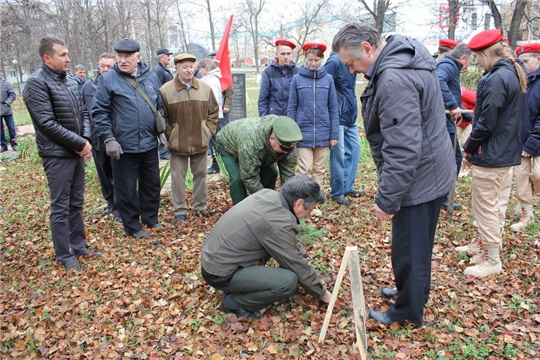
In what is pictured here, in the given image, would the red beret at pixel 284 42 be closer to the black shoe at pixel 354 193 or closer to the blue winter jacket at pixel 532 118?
the black shoe at pixel 354 193

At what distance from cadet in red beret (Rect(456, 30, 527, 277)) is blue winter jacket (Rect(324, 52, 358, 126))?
6.68ft

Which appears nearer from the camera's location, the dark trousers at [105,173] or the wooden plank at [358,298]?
the wooden plank at [358,298]

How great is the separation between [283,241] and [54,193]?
236 cm

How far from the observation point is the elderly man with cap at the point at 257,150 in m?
3.68

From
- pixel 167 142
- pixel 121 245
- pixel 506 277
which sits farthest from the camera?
pixel 167 142

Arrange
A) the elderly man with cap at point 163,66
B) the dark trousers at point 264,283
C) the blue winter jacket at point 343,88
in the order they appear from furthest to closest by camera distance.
→ the elderly man with cap at point 163,66
the blue winter jacket at point 343,88
the dark trousers at point 264,283

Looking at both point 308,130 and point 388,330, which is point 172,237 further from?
point 388,330

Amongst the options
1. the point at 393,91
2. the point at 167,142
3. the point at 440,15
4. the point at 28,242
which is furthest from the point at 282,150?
the point at 440,15

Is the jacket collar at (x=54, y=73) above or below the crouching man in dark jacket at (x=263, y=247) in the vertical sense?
above

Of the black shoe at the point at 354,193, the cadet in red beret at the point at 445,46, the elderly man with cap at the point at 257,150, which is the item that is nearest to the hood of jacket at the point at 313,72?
the elderly man with cap at the point at 257,150

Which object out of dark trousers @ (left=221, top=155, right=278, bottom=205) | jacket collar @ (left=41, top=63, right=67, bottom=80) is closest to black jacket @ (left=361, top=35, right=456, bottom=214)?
dark trousers @ (left=221, top=155, right=278, bottom=205)

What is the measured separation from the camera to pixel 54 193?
12.8 ft

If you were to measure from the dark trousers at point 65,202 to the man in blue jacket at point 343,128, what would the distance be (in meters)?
3.06

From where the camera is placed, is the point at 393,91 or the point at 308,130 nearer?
the point at 393,91
